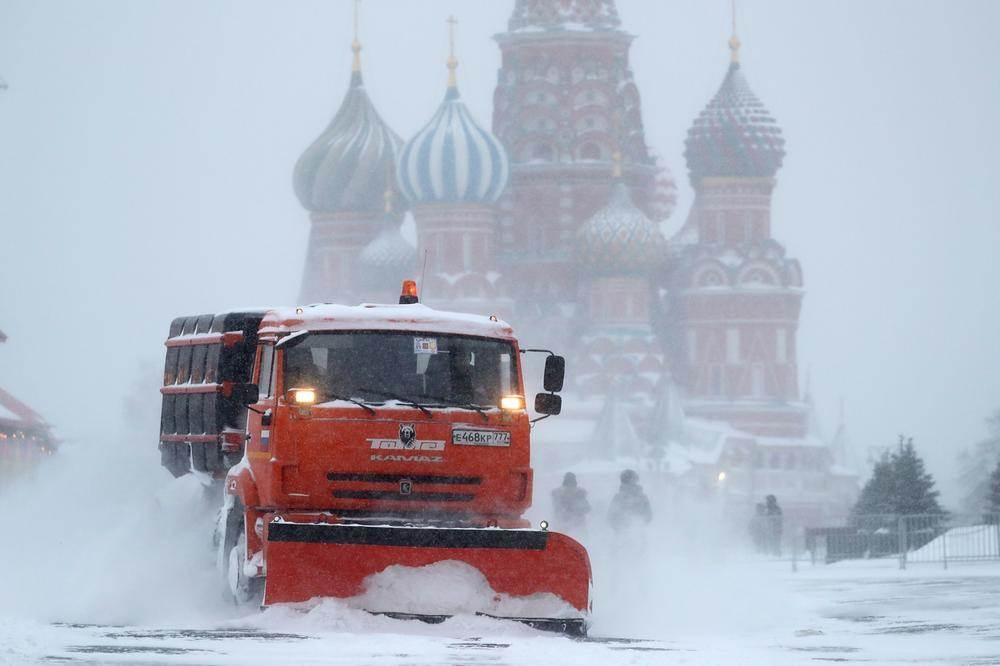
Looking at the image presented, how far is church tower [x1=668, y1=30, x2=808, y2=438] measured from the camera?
120938 millimetres

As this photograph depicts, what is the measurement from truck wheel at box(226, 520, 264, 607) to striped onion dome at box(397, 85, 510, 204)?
102613mm

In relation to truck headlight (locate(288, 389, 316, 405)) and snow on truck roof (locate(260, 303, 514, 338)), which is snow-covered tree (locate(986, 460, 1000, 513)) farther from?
truck headlight (locate(288, 389, 316, 405))

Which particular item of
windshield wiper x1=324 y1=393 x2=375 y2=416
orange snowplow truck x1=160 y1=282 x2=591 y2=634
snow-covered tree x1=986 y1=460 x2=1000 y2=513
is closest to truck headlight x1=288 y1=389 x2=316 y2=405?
orange snowplow truck x1=160 y1=282 x2=591 y2=634

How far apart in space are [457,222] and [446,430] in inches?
4093

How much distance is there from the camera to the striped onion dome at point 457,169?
119750 mm

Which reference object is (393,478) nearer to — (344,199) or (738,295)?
(738,295)

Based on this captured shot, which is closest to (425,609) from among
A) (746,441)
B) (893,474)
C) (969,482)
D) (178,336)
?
(178,336)

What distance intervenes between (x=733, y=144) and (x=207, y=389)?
106 metres

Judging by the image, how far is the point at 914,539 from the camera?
36562 mm

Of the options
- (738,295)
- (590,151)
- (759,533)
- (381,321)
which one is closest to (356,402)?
(381,321)

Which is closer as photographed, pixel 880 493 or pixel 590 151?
pixel 880 493

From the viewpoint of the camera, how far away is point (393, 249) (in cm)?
12250

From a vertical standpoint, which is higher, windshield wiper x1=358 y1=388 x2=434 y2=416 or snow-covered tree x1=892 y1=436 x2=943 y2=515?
snow-covered tree x1=892 y1=436 x2=943 y2=515

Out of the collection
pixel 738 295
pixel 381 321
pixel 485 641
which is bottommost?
pixel 485 641
